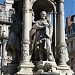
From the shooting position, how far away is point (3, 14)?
2864 inches

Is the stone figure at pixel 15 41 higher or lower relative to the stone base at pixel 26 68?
higher

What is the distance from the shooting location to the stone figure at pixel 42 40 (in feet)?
61.3

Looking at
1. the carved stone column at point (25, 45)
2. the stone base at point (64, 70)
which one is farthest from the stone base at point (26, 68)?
the stone base at point (64, 70)

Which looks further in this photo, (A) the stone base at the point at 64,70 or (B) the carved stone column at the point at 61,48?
(B) the carved stone column at the point at 61,48

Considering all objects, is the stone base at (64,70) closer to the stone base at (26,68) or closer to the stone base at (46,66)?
the stone base at (46,66)

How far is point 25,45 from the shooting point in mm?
18641

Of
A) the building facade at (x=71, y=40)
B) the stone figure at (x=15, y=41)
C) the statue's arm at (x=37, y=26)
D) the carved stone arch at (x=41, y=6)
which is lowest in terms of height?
the building facade at (x=71, y=40)

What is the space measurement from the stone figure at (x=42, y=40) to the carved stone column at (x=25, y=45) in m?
0.52

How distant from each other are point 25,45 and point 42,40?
101cm

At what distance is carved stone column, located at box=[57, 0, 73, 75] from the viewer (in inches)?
738

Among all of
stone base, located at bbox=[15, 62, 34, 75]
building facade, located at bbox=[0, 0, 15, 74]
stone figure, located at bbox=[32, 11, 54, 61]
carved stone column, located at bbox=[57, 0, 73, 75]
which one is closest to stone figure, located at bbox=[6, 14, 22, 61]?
stone figure, located at bbox=[32, 11, 54, 61]

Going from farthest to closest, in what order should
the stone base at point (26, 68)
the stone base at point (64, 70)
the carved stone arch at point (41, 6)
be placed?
the carved stone arch at point (41, 6) < the stone base at point (64, 70) < the stone base at point (26, 68)

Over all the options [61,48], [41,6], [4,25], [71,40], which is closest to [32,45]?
[61,48]

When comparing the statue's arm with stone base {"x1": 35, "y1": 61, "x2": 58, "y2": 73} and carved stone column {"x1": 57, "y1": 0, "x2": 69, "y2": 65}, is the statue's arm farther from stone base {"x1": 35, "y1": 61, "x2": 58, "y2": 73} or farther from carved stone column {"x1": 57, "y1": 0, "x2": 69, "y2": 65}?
stone base {"x1": 35, "y1": 61, "x2": 58, "y2": 73}
